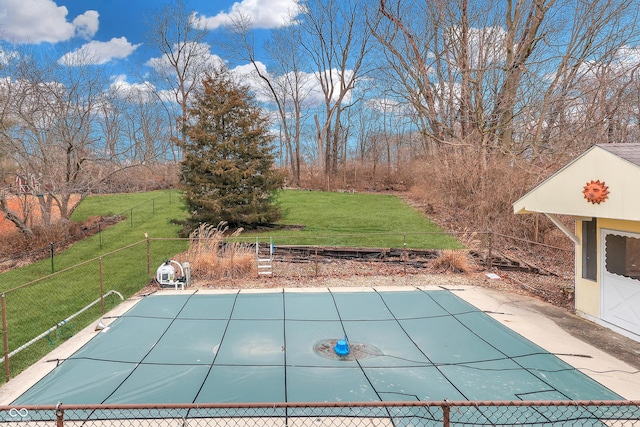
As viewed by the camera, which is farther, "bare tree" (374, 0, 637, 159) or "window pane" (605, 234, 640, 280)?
"bare tree" (374, 0, 637, 159)

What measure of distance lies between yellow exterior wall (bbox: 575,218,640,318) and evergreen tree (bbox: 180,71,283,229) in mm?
10818

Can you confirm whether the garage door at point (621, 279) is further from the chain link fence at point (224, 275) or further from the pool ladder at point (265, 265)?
the pool ladder at point (265, 265)

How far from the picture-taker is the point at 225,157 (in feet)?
47.9

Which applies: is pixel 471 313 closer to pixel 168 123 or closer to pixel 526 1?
pixel 526 1

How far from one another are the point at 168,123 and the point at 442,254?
115ft

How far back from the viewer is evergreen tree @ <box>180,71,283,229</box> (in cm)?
1412

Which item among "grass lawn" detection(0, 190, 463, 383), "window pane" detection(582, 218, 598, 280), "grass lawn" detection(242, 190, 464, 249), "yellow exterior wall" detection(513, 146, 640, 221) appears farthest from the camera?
"grass lawn" detection(242, 190, 464, 249)

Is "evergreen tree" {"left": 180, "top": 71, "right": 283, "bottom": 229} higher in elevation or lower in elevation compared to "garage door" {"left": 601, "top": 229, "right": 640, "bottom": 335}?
higher

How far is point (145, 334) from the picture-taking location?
6.62 meters

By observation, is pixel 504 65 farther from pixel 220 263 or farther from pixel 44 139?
pixel 44 139

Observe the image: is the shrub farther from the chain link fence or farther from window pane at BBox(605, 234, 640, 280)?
window pane at BBox(605, 234, 640, 280)

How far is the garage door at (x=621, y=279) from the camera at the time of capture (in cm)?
648

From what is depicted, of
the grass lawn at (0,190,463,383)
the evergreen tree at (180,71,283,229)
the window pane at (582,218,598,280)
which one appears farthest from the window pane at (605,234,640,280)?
the evergreen tree at (180,71,283,229)

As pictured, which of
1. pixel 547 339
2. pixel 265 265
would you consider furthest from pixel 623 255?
pixel 265 265
